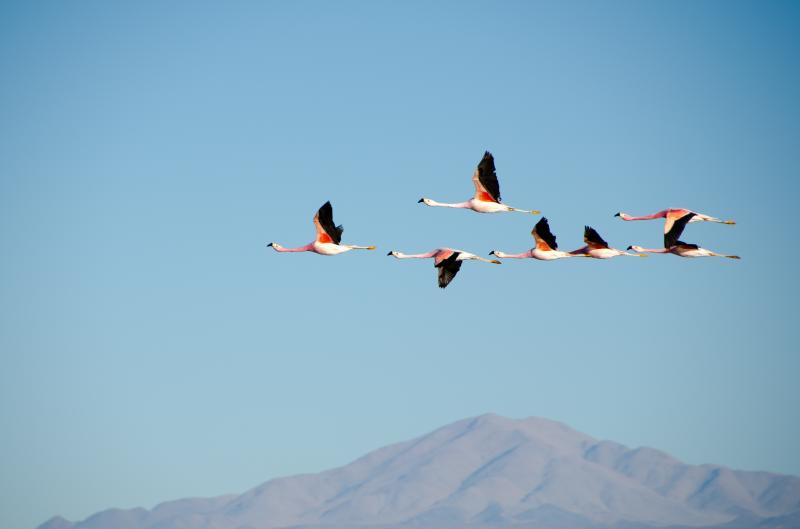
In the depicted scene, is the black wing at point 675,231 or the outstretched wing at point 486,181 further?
the outstretched wing at point 486,181

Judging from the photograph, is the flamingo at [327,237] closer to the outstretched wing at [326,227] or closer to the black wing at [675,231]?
the outstretched wing at [326,227]

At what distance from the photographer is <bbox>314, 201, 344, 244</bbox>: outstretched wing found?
6962 cm

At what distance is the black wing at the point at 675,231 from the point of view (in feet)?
224

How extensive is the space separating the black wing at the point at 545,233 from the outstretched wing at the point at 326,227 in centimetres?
1009

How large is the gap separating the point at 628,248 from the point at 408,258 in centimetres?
1193

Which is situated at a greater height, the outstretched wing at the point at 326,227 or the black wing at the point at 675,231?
the outstretched wing at the point at 326,227

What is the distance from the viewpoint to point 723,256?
220ft

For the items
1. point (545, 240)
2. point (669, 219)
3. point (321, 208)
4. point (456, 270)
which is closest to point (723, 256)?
point (669, 219)

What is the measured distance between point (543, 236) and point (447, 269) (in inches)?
236

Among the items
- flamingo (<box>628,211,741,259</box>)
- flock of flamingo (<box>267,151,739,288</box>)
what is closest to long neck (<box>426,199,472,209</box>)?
flock of flamingo (<box>267,151,739,288</box>)

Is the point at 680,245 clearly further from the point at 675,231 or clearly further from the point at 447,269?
the point at 447,269

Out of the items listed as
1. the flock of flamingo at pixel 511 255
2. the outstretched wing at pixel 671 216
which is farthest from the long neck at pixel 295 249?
the outstretched wing at pixel 671 216

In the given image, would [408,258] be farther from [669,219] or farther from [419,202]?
[669,219]

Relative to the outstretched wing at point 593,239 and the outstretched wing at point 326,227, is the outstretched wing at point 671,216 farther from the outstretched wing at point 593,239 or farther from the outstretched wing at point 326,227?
the outstretched wing at point 326,227
